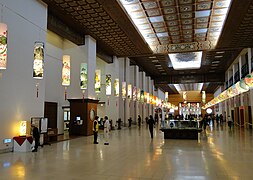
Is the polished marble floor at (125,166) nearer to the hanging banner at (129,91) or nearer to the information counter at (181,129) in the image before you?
the information counter at (181,129)

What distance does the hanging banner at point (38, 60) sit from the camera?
10602 millimetres

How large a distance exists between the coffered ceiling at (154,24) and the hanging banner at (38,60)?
2619mm

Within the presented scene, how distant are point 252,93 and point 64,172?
715 inches

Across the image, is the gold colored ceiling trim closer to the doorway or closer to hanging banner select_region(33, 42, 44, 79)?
the doorway

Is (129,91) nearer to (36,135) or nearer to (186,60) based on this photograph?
(186,60)

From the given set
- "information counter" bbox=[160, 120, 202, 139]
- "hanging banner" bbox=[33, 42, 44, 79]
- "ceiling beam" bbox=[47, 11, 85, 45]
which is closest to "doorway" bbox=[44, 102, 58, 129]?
"ceiling beam" bbox=[47, 11, 85, 45]

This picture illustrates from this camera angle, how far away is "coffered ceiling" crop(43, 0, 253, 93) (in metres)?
12.8

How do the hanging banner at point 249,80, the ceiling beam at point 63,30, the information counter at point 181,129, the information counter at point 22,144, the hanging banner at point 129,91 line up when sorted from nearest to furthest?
the information counter at point 22,144 < the hanging banner at point 249,80 < the ceiling beam at point 63,30 < the information counter at point 181,129 < the hanging banner at point 129,91

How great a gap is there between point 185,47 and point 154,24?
4.99 metres

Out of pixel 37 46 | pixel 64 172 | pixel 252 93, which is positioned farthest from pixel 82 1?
pixel 252 93

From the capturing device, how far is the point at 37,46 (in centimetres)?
1085

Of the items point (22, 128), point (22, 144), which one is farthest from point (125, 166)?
point (22, 128)

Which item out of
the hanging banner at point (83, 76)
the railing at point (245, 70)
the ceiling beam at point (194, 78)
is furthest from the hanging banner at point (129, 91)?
the ceiling beam at point (194, 78)

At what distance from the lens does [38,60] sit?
10.8 metres
